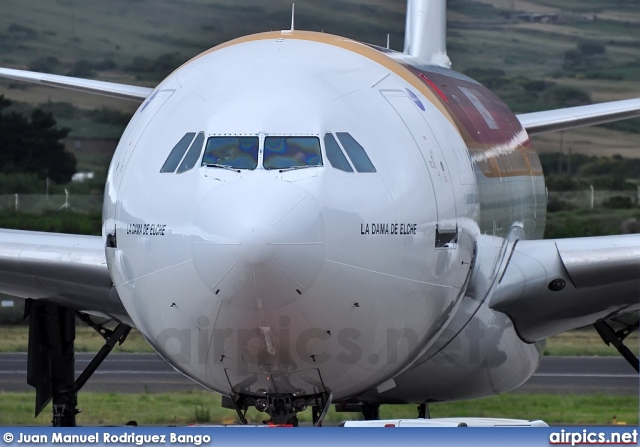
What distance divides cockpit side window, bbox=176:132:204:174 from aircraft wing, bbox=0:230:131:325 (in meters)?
3.70

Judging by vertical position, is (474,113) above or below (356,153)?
below

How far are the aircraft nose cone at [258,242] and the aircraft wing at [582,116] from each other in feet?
32.3

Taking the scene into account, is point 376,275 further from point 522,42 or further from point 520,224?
point 522,42

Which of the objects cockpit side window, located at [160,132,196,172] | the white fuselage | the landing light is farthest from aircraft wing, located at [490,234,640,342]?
cockpit side window, located at [160,132,196,172]

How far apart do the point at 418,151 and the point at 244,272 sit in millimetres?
2411

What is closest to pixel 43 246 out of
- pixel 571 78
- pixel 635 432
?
pixel 635 432

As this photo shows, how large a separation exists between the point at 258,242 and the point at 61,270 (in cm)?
554

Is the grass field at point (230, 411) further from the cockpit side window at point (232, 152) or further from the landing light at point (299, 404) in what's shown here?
the cockpit side window at point (232, 152)

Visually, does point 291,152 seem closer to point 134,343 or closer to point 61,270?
point 61,270

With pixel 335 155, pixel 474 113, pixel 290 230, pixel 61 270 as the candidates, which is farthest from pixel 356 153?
pixel 61 270

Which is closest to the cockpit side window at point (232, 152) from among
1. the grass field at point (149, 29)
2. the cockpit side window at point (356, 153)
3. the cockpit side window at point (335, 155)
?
the cockpit side window at point (335, 155)

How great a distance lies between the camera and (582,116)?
18812 millimetres

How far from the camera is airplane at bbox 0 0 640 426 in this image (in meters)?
9.67

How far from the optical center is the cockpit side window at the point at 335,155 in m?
10.2
